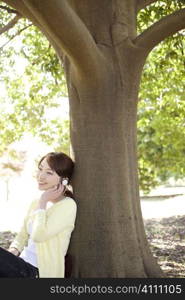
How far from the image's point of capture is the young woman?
4.16 m

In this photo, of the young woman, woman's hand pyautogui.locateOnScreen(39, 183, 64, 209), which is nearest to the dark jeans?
the young woman

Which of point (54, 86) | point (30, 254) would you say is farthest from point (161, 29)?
point (54, 86)

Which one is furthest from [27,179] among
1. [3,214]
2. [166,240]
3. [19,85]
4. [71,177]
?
[71,177]

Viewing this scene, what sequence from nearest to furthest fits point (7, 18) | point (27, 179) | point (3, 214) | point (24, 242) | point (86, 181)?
point (24, 242) → point (86, 181) → point (7, 18) → point (3, 214) → point (27, 179)

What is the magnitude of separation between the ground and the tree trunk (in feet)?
4.41

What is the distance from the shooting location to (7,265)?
406cm

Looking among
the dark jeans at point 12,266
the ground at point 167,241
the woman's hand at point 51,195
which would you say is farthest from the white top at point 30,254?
the ground at point 167,241

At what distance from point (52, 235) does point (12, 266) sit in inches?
19.3

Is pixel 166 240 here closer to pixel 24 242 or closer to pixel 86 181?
pixel 86 181

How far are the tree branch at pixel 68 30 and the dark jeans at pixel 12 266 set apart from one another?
217 centimetres

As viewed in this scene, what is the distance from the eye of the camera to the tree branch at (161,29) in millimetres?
5691

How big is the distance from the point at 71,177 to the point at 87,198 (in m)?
0.31

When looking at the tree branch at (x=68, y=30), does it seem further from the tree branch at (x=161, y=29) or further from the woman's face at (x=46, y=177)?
the woman's face at (x=46, y=177)

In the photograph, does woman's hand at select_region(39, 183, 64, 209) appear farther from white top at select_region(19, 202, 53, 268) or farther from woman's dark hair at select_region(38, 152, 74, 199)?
white top at select_region(19, 202, 53, 268)
